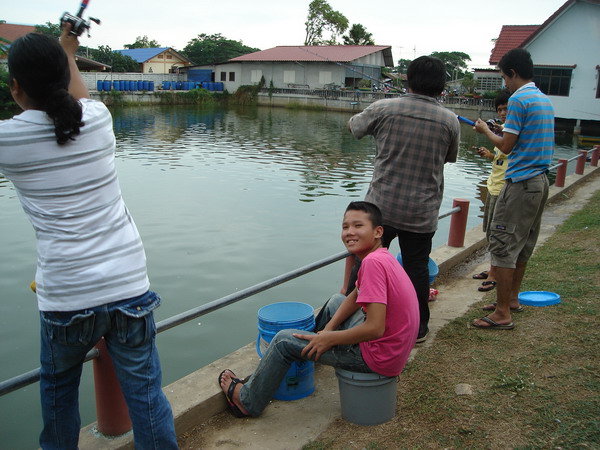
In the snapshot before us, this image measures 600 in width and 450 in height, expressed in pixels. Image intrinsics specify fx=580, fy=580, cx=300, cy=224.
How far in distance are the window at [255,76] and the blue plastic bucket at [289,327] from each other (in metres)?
50.9

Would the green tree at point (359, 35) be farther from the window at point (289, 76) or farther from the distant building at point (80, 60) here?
the distant building at point (80, 60)

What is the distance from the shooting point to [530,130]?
4234 mm

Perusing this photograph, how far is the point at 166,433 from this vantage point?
8.07 ft

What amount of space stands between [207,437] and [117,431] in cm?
53

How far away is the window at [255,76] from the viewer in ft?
173

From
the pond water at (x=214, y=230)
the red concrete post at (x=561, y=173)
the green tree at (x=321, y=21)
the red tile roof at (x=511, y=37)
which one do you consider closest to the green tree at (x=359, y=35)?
the green tree at (x=321, y=21)

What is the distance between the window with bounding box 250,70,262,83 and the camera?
52.8m

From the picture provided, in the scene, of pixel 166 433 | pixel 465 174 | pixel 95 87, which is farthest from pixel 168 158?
pixel 95 87

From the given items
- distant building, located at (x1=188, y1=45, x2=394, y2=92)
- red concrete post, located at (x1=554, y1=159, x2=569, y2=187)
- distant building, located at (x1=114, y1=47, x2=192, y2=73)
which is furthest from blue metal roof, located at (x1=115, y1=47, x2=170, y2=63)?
red concrete post, located at (x1=554, y1=159, x2=569, y2=187)

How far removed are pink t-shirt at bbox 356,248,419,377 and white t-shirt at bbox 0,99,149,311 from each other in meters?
1.30

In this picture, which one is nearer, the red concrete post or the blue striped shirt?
the blue striped shirt

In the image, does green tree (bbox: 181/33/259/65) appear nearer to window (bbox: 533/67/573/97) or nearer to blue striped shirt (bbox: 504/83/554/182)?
window (bbox: 533/67/573/97)

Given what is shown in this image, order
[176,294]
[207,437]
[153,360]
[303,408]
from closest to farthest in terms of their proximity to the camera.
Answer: [153,360] → [207,437] → [303,408] → [176,294]

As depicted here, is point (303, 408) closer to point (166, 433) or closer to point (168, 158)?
point (166, 433)
